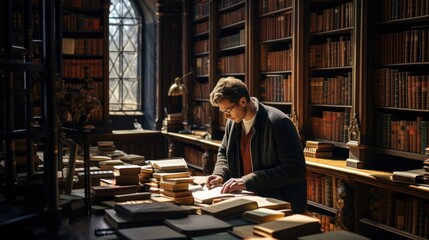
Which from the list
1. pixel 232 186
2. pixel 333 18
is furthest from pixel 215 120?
pixel 232 186

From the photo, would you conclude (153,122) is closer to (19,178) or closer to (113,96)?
(113,96)

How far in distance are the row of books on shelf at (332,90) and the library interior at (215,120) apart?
13mm

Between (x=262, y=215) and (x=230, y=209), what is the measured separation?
154mm

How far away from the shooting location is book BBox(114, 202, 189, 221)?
2.32m

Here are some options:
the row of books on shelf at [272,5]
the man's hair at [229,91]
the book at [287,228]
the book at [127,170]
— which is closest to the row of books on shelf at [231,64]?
the row of books on shelf at [272,5]

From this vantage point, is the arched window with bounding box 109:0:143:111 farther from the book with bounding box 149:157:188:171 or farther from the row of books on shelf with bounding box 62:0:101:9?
the book with bounding box 149:157:188:171

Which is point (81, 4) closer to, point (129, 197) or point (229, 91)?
point (229, 91)

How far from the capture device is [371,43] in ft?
15.0

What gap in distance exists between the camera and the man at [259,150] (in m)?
3.48

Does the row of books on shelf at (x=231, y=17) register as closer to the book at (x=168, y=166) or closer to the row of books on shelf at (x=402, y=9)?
the row of books on shelf at (x=402, y=9)

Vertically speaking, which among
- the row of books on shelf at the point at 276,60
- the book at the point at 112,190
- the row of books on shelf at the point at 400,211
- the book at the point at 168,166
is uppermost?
the row of books on shelf at the point at 276,60

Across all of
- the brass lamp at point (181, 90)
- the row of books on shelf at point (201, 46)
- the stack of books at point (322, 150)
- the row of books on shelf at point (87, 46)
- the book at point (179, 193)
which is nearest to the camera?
the book at point (179, 193)

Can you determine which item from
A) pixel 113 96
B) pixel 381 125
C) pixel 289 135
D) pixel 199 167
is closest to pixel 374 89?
pixel 381 125

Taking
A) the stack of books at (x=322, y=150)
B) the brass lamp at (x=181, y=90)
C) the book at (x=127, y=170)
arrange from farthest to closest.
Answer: the brass lamp at (x=181, y=90)
the stack of books at (x=322, y=150)
the book at (x=127, y=170)
